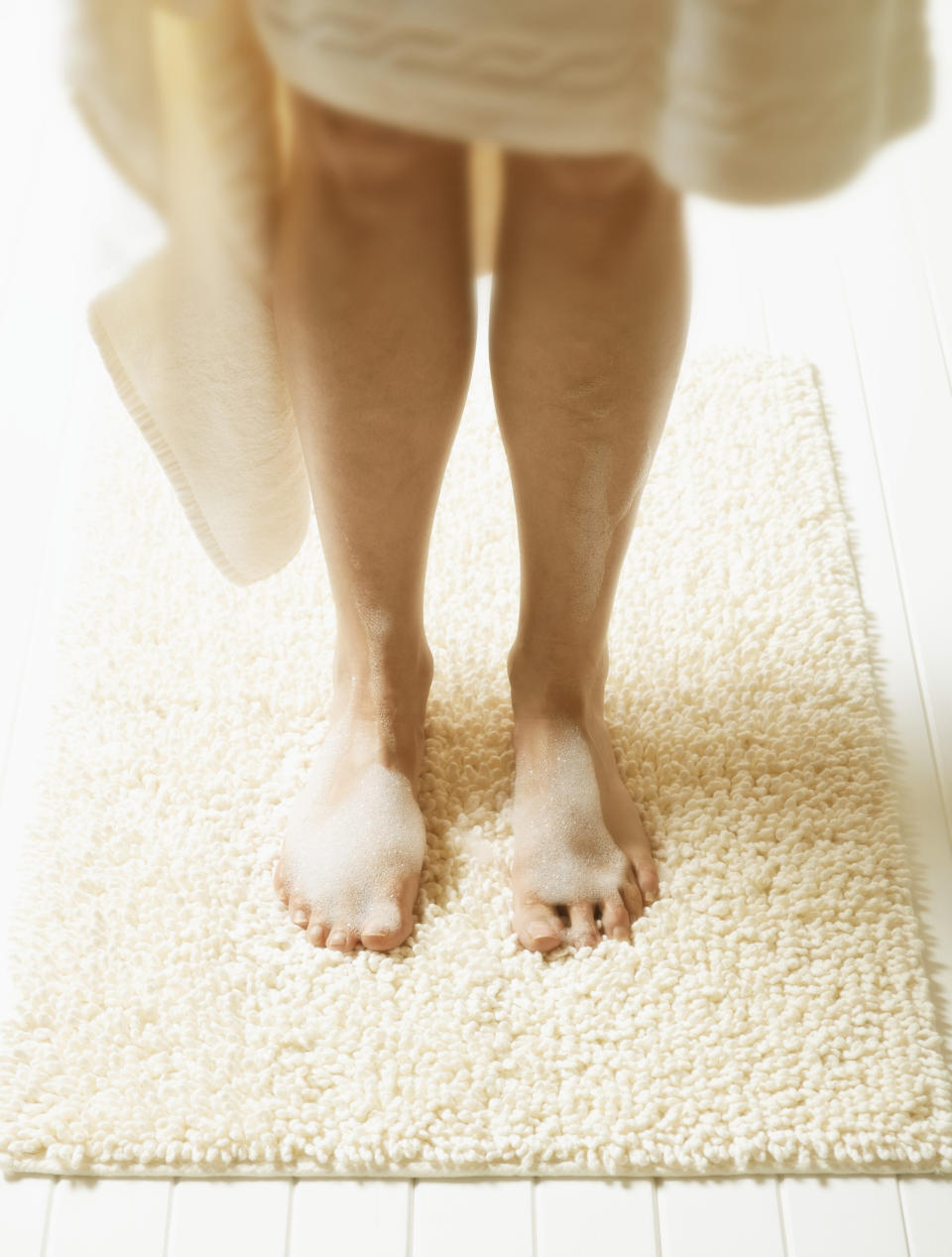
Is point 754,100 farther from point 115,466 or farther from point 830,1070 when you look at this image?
point 115,466

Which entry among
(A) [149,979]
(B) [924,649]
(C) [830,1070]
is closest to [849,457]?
(B) [924,649]

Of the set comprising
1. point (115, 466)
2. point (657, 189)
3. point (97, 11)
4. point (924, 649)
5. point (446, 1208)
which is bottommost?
point (446, 1208)

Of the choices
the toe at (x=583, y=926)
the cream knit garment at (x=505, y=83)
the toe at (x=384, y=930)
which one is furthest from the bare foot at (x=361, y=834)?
the cream knit garment at (x=505, y=83)

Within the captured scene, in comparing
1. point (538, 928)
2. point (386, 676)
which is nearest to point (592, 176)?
point (386, 676)

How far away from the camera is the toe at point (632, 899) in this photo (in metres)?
0.95

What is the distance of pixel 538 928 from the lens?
919mm

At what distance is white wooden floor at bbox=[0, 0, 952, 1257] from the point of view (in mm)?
824

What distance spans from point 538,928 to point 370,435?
0.40 metres

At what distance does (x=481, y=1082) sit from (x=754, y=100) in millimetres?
658

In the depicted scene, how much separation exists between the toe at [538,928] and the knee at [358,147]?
54 cm

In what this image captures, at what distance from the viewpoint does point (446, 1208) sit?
2.75 feet

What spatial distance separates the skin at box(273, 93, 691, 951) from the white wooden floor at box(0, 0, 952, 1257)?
0.08 m

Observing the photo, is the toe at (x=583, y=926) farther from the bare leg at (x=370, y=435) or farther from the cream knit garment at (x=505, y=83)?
the cream knit garment at (x=505, y=83)

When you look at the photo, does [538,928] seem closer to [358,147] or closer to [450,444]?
[450,444]
